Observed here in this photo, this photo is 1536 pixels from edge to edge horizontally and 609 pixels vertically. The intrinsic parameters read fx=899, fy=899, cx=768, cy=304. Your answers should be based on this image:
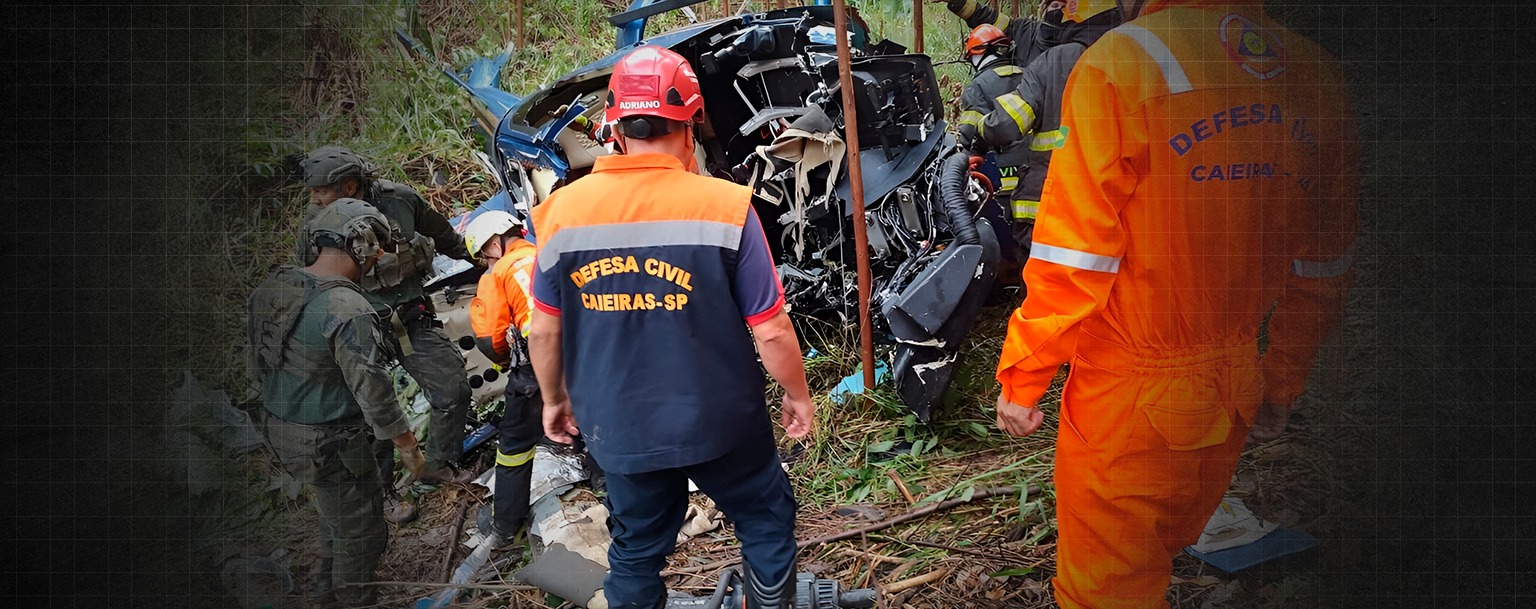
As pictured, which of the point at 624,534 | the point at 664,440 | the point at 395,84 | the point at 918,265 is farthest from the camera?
the point at 395,84

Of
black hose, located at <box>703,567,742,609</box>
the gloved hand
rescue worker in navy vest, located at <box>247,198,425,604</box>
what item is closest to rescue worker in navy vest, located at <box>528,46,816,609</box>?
black hose, located at <box>703,567,742,609</box>

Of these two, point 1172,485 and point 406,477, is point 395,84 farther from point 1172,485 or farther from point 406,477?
point 1172,485

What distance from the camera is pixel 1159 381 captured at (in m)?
2.17

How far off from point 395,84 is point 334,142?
106 inches

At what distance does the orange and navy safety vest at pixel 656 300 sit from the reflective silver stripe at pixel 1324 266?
4.35 feet

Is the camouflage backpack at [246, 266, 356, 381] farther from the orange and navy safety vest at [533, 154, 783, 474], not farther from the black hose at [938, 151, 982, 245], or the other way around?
the black hose at [938, 151, 982, 245]

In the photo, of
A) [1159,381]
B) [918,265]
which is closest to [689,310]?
[1159,381]

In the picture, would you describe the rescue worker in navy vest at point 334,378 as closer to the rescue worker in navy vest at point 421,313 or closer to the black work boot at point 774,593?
the rescue worker in navy vest at point 421,313

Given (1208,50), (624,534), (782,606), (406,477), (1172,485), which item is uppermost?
(1208,50)

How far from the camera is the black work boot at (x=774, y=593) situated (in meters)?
2.64

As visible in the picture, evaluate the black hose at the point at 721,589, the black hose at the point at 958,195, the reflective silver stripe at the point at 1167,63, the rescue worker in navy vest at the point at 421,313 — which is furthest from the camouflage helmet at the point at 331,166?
the reflective silver stripe at the point at 1167,63

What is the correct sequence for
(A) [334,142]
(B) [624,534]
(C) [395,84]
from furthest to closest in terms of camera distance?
(C) [395,84]
(A) [334,142]
(B) [624,534]

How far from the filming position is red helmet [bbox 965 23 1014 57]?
5.13 m

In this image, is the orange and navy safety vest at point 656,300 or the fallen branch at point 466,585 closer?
the orange and navy safety vest at point 656,300
